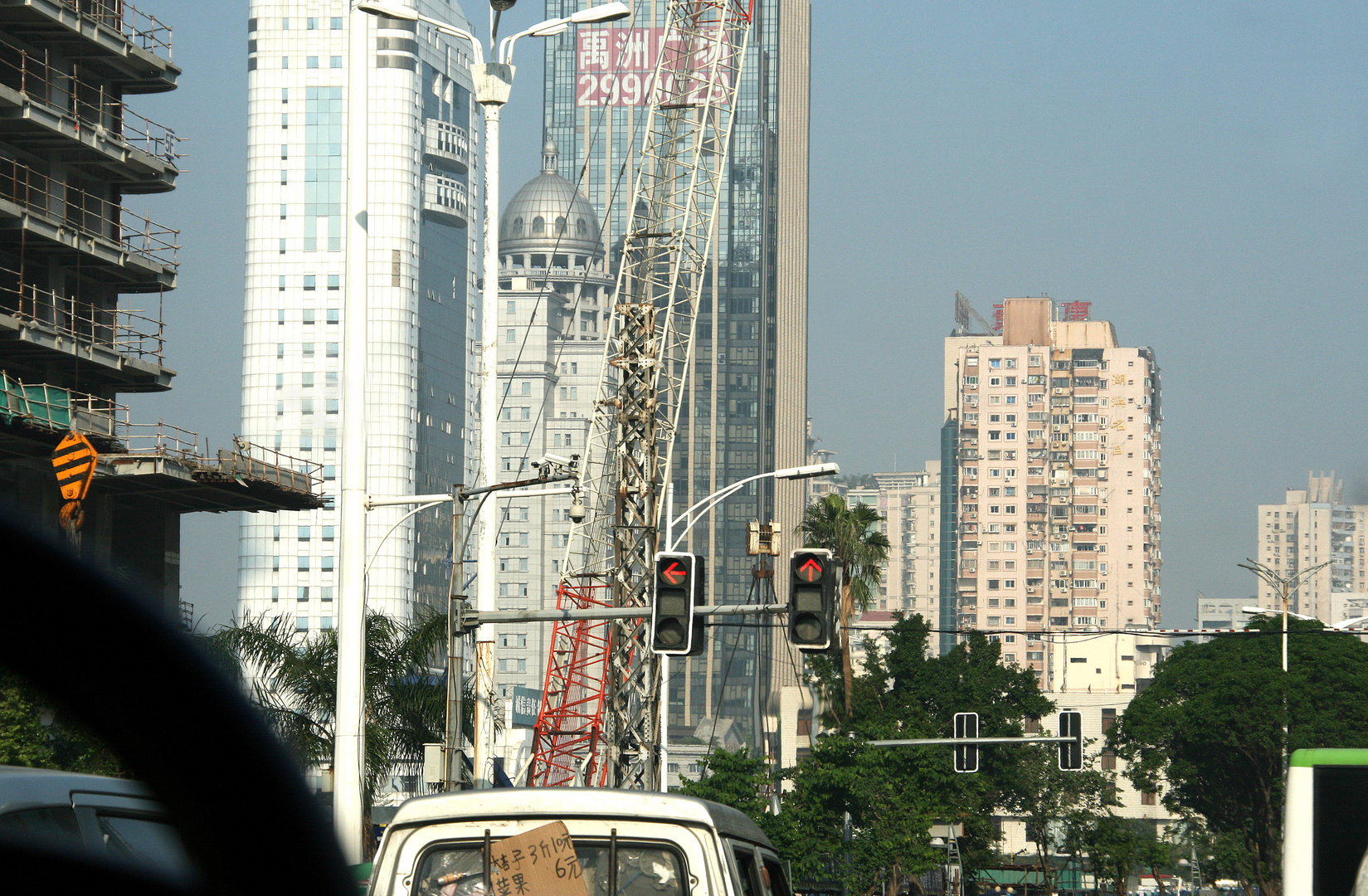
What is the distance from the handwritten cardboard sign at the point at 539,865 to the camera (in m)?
5.64

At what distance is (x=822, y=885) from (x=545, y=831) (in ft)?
183

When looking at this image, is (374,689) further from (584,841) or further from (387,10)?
(584,841)

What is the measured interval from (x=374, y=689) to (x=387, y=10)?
46.7 feet

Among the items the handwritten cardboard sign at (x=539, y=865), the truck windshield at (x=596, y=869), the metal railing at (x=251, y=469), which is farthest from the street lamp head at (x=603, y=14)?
the metal railing at (x=251, y=469)

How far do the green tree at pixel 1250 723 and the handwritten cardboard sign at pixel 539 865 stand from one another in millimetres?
77076

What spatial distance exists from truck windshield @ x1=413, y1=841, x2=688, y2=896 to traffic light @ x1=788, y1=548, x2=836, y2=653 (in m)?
14.2

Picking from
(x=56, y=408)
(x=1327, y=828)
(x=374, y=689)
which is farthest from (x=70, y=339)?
(x=1327, y=828)

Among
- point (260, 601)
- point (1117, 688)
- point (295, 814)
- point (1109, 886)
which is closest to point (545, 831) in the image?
point (295, 814)

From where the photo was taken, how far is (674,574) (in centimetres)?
2134

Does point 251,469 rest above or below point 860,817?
above

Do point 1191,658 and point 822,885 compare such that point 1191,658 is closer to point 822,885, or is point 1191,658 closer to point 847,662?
point 847,662

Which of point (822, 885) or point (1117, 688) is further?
point (1117, 688)

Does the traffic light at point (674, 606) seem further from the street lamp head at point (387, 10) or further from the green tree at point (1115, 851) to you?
the green tree at point (1115, 851)

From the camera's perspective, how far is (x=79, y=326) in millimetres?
54531
